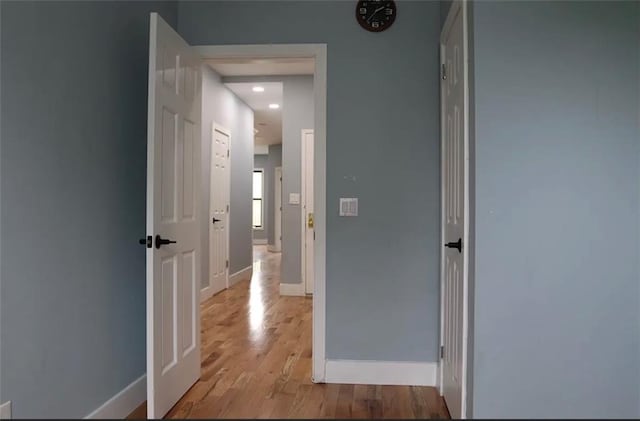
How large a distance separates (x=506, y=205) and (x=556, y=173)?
207 millimetres

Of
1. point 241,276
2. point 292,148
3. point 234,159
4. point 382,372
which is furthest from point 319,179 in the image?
point 241,276

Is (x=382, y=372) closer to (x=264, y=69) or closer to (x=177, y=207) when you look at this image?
(x=177, y=207)

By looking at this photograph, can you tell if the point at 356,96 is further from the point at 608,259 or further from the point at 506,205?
the point at 608,259

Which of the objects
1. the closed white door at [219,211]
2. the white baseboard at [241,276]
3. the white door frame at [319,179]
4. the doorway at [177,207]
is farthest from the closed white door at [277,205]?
the white door frame at [319,179]

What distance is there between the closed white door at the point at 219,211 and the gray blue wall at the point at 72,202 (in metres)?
3.16

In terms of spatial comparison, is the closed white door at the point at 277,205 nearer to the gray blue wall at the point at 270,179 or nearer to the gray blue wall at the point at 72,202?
the gray blue wall at the point at 270,179

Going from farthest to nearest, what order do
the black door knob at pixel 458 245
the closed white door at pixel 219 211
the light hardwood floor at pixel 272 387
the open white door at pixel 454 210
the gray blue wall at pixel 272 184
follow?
the gray blue wall at pixel 272 184 → the closed white door at pixel 219 211 → the light hardwood floor at pixel 272 387 → the black door knob at pixel 458 245 → the open white door at pixel 454 210

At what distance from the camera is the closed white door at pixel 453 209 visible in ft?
6.84

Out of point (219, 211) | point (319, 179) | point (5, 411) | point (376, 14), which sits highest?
point (376, 14)

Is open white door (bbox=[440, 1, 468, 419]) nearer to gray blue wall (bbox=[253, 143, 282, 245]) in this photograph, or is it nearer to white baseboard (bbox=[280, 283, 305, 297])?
white baseboard (bbox=[280, 283, 305, 297])

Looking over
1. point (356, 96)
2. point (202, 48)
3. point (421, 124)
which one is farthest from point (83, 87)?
point (421, 124)

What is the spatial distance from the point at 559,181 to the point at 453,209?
2.36ft

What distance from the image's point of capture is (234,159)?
6754mm

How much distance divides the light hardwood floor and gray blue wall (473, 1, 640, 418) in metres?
0.92
